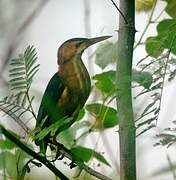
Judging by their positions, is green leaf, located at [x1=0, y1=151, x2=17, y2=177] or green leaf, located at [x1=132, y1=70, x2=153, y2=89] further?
green leaf, located at [x1=0, y1=151, x2=17, y2=177]

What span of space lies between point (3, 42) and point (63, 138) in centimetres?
28

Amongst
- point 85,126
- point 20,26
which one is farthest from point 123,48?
point 20,26

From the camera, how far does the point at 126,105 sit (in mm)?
438

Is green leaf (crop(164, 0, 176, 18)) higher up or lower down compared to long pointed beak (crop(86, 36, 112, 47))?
higher up

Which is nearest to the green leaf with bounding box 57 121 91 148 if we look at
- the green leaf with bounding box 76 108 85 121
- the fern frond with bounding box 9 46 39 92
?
the green leaf with bounding box 76 108 85 121

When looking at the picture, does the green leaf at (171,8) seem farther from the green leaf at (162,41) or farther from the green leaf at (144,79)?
the green leaf at (144,79)

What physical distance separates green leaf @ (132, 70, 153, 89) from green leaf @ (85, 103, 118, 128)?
0.29 ft

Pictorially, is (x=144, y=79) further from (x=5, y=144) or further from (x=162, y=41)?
(x=5, y=144)

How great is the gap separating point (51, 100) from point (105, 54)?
Result: 0.08 meters

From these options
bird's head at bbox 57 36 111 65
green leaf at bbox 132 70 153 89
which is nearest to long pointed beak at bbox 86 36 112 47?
bird's head at bbox 57 36 111 65

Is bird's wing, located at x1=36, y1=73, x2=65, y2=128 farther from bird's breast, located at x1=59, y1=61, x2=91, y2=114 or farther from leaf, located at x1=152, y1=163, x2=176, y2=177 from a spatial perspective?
leaf, located at x1=152, y1=163, x2=176, y2=177

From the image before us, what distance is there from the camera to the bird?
458 mm

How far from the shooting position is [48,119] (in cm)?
45

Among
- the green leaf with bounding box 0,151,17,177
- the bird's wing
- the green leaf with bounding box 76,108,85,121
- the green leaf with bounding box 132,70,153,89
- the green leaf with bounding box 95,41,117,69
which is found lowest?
the green leaf with bounding box 0,151,17,177
